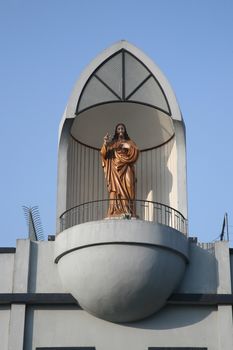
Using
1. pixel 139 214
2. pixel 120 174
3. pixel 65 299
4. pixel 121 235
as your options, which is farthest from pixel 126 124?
pixel 65 299

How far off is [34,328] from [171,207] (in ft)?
13.8

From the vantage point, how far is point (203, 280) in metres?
16.4

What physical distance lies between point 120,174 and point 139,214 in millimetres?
1768

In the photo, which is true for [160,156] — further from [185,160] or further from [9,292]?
[9,292]

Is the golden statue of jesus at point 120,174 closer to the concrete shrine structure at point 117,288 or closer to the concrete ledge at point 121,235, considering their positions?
the concrete shrine structure at point 117,288

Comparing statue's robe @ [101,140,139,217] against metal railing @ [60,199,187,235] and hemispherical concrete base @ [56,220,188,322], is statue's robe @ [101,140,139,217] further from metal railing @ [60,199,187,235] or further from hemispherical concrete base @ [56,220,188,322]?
hemispherical concrete base @ [56,220,188,322]

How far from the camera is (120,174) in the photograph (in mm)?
17594

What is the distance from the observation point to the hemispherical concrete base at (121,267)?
15617 mm

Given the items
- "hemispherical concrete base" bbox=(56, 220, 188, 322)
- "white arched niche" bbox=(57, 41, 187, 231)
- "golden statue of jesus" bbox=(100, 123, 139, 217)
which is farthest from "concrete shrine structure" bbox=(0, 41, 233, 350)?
"white arched niche" bbox=(57, 41, 187, 231)

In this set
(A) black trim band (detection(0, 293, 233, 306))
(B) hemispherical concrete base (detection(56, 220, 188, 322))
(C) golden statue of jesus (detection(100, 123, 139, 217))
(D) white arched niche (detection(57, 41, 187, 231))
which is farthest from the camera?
(D) white arched niche (detection(57, 41, 187, 231))

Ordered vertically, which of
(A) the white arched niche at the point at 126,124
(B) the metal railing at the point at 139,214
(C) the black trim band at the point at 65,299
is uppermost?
(A) the white arched niche at the point at 126,124

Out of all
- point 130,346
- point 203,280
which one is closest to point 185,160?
point 203,280

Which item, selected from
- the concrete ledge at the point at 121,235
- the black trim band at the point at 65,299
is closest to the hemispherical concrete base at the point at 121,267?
the concrete ledge at the point at 121,235

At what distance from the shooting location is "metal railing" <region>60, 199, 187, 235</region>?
17.5 m
